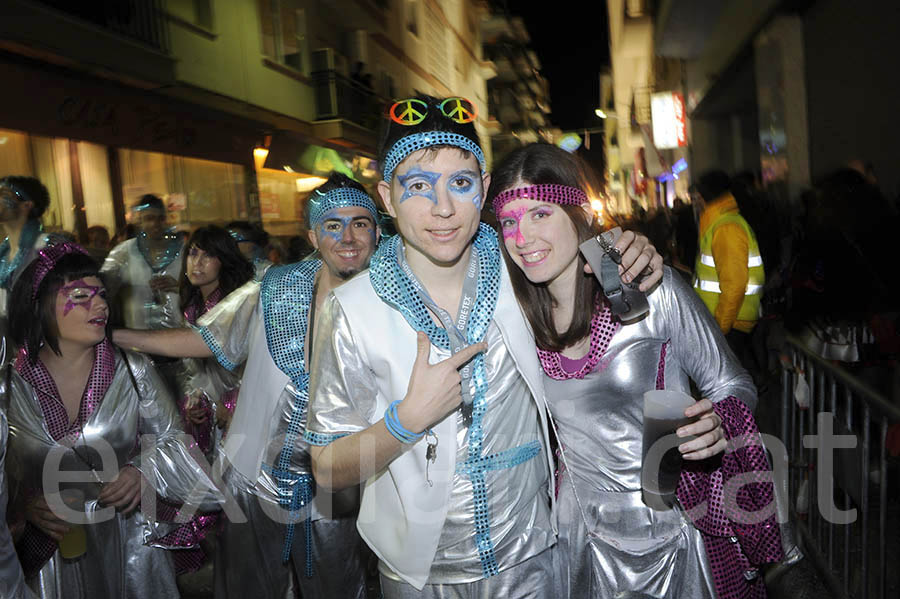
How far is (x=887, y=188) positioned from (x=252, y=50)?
12.2m

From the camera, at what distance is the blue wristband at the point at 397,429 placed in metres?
1.73

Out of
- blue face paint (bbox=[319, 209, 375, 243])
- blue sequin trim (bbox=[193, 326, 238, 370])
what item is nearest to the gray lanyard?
blue face paint (bbox=[319, 209, 375, 243])

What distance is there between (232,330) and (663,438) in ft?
7.73

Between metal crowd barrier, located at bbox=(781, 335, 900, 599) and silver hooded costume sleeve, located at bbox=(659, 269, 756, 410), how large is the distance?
0.99 metres

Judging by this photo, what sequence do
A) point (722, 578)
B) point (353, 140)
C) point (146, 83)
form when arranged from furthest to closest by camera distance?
point (353, 140) → point (146, 83) → point (722, 578)

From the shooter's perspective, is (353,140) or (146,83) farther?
(353,140)

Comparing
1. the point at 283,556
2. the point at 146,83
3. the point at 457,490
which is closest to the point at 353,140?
the point at 146,83

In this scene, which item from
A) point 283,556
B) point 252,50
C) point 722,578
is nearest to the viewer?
point 722,578

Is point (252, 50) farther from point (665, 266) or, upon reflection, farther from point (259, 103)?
point (665, 266)

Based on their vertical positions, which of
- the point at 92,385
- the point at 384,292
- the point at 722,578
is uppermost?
the point at 384,292

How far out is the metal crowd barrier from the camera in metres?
3.02

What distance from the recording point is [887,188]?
23.4 feet

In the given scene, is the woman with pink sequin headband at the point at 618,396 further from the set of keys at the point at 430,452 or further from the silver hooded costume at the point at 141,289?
the silver hooded costume at the point at 141,289

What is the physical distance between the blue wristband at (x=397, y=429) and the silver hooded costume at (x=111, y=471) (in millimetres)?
1621
